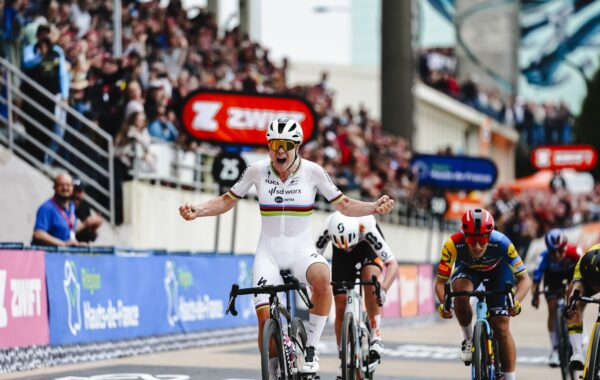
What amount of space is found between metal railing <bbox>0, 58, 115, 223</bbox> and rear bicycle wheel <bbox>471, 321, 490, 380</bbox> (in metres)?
9.44

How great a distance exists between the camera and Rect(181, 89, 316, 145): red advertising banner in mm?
20938

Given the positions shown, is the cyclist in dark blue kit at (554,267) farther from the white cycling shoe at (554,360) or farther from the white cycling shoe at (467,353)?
the white cycling shoe at (467,353)

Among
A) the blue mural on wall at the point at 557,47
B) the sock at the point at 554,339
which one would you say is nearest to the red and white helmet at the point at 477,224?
the sock at the point at 554,339

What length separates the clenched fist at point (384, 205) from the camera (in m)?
10.9

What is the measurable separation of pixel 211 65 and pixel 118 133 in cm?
602

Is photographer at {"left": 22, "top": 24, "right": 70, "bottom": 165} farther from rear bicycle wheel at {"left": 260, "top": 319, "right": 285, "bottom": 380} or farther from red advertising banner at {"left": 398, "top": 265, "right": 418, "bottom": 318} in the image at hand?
rear bicycle wheel at {"left": 260, "top": 319, "right": 285, "bottom": 380}

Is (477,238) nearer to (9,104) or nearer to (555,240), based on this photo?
(555,240)

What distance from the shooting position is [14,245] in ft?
46.9

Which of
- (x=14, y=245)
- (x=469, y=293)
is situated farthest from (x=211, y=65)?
(x=469, y=293)

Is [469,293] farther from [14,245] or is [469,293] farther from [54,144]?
[54,144]

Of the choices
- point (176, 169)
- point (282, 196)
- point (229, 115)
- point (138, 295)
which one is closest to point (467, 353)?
point (282, 196)

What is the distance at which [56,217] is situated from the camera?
1603 centimetres

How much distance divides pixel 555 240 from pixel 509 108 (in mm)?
53164

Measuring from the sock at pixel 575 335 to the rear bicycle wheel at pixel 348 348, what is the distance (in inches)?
96.8
